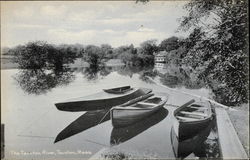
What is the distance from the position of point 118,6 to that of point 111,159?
141 cm

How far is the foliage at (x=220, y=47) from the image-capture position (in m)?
3.11

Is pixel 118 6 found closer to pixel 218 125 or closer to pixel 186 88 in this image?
pixel 186 88

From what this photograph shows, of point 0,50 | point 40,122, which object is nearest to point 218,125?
point 40,122

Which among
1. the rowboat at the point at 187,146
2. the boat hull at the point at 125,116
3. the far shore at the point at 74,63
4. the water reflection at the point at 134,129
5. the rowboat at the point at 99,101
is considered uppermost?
the far shore at the point at 74,63

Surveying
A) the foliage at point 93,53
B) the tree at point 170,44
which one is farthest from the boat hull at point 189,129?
the foliage at point 93,53

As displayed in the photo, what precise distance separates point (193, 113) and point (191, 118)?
0.22ft

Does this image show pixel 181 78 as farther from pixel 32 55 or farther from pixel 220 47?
pixel 32 55

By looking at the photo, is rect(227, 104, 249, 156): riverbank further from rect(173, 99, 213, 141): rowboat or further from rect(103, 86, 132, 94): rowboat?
rect(103, 86, 132, 94): rowboat

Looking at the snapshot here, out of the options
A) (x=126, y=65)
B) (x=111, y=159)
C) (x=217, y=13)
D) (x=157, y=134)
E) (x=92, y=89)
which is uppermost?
(x=217, y=13)

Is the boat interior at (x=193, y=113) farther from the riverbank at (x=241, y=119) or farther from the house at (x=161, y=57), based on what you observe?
the house at (x=161, y=57)

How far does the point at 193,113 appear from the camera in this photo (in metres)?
3.13

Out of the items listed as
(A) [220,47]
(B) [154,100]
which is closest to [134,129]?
(B) [154,100]

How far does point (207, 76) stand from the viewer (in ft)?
10.5

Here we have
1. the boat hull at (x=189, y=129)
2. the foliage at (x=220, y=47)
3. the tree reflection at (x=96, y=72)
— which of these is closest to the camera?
the boat hull at (x=189, y=129)
